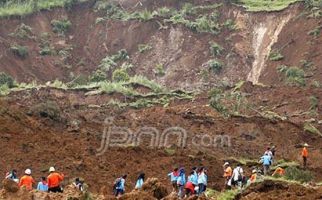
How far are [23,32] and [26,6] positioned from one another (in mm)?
3803

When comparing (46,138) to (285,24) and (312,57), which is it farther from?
(285,24)

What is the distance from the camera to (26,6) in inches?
2210

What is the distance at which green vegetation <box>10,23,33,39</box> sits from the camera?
52.8 metres

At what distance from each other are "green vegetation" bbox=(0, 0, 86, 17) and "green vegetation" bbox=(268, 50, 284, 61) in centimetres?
1728

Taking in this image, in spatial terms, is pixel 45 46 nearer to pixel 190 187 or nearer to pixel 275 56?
pixel 275 56

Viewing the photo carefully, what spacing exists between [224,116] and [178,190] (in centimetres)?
1587

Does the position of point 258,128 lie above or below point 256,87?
below

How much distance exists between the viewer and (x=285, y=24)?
49.6m

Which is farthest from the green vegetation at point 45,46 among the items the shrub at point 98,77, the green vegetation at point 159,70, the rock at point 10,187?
the rock at point 10,187

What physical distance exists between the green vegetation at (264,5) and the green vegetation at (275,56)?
4387mm

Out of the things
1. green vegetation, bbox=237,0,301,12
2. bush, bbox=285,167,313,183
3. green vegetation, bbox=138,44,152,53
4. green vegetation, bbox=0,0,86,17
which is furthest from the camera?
green vegetation, bbox=0,0,86,17

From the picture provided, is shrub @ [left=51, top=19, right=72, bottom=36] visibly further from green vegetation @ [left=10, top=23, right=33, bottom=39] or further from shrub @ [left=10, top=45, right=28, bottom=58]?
shrub @ [left=10, top=45, right=28, bottom=58]

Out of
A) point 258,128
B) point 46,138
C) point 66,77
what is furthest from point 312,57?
point 46,138

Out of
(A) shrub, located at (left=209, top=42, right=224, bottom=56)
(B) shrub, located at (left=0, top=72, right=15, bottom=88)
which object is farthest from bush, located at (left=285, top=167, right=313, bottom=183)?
(A) shrub, located at (left=209, top=42, right=224, bottom=56)
